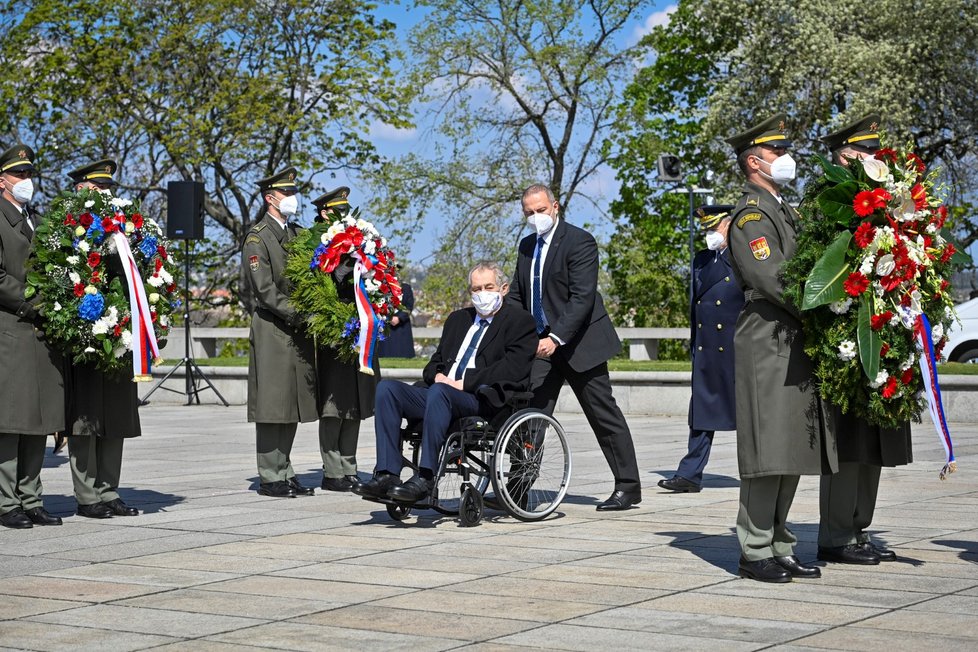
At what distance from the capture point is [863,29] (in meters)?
34.9

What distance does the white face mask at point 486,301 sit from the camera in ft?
28.3

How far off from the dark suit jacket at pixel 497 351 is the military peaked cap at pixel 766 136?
2207 millimetres

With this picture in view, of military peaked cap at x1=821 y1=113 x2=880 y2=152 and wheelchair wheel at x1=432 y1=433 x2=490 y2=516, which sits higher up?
military peaked cap at x1=821 y1=113 x2=880 y2=152

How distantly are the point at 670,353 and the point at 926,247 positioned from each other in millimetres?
24043

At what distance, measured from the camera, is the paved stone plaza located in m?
5.24

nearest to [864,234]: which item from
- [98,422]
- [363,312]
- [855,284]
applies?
[855,284]

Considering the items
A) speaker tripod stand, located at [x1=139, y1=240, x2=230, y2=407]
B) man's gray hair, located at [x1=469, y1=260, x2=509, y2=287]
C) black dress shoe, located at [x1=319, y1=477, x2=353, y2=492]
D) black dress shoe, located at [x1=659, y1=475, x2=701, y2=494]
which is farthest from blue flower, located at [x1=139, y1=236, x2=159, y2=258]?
speaker tripod stand, located at [x1=139, y1=240, x2=230, y2=407]

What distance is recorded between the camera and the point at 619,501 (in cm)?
898

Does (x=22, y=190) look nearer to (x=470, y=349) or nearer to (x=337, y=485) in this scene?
(x=470, y=349)

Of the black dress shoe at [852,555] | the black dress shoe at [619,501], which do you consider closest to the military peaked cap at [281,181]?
the black dress shoe at [619,501]

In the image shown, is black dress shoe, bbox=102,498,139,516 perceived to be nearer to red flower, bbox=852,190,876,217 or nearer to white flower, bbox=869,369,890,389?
white flower, bbox=869,369,890,389

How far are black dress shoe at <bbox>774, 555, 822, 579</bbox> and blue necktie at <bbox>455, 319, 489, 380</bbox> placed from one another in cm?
270

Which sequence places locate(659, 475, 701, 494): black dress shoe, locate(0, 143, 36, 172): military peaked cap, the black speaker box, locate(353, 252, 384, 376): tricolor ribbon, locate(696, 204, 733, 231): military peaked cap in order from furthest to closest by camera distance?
the black speaker box, locate(696, 204, 733, 231): military peaked cap, locate(659, 475, 701, 494): black dress shoe, locate(353, 252, 384, 376): tricolor ribbon, locate(0, 143, 36, 172): military peaked cap

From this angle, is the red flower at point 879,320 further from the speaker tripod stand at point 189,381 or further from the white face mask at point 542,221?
the speaker tripod stand at point 189,381
